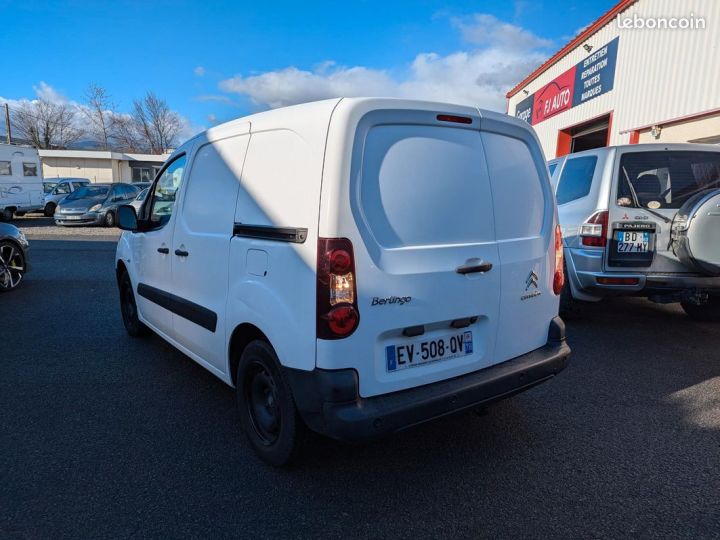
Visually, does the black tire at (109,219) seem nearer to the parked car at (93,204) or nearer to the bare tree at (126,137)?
the parked car at (93,204)

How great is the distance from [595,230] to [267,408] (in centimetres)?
361

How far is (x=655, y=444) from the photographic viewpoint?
9.56 feet

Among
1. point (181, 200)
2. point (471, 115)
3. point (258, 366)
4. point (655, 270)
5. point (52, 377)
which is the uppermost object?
point (471, 115)

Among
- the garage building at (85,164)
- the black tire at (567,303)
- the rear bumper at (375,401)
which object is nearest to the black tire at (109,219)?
the black tire at (567,303)

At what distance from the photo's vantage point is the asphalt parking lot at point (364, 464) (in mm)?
2236

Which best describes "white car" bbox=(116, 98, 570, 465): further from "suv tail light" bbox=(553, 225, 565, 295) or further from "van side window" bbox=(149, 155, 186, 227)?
"van side window" bbox=(149, 155, 186, 227)

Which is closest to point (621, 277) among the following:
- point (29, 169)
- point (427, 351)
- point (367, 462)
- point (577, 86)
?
point (427, 351)

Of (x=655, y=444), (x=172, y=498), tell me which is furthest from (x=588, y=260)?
(x=172, y=498)

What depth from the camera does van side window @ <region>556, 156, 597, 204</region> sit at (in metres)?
4.94

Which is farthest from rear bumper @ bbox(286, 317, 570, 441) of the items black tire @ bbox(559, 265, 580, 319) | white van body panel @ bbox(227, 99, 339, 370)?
black tire @ bbox(559, 265, 580, 319)

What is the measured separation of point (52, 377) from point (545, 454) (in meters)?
3.83

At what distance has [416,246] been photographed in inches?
91.6

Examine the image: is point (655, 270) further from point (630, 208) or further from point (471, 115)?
point (471, 115)

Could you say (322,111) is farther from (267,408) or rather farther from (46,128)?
(46,128)
